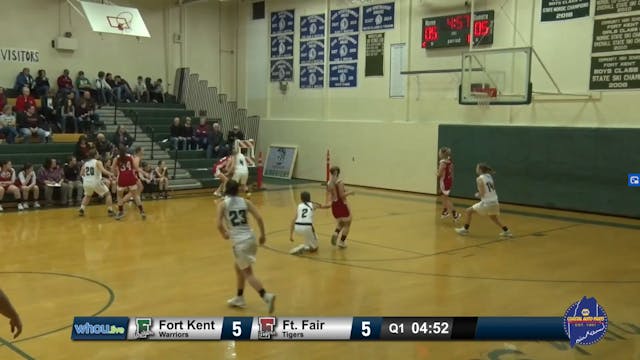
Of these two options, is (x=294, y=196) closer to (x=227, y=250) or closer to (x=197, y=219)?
(x=197, y=219)

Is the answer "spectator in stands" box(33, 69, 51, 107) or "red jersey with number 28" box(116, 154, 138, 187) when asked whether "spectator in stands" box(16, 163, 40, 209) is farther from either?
"spectator in stands" box(33, 69, 51, 107)

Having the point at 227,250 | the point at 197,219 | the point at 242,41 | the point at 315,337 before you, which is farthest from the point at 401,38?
the point at 315,337

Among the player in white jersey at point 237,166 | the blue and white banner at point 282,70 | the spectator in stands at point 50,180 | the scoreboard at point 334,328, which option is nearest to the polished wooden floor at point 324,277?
the scoreboard at point 334,328

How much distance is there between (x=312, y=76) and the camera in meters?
25.0

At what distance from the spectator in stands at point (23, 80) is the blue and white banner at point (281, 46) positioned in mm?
9414

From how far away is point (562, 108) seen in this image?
1800cm

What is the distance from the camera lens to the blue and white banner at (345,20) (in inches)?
917

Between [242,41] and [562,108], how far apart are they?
48.1ft

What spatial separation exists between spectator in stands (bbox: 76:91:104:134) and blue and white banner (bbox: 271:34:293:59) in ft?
25.7

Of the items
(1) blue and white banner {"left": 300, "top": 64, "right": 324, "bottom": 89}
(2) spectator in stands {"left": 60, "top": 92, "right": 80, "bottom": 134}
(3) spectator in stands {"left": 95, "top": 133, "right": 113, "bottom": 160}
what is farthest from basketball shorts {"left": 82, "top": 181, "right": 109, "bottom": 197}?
(1) blue and white banner {"left": 300, "top": 64, "right": 324, "bottom": 89}

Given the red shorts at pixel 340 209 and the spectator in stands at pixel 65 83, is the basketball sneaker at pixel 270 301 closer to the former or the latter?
the red shorts at pixel 340 209

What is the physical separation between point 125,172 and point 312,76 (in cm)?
1157

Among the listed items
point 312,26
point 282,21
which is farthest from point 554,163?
point 282,21

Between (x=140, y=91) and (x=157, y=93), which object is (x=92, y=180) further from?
(x=157, y=93)
